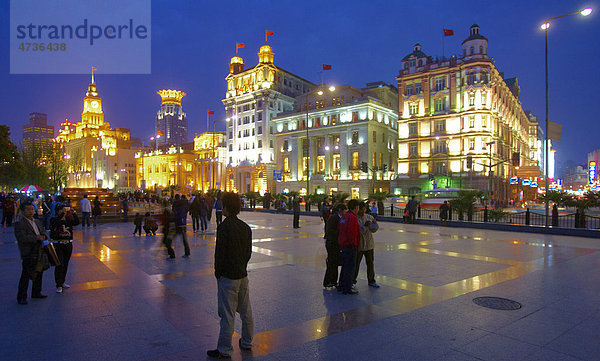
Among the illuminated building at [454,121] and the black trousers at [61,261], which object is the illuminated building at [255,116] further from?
the black trousers at [61,261]

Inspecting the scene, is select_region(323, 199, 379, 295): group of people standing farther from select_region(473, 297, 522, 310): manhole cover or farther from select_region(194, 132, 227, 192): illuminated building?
select_region(194, 132, 227, 192): illuminated building

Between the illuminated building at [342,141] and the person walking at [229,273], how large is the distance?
52.9 metres

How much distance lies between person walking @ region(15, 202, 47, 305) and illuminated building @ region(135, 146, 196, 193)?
304 ft

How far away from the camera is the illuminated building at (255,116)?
75.9m

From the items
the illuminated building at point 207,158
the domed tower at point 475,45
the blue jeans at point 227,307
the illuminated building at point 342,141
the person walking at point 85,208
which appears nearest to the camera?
the blue jeans at point 227,307

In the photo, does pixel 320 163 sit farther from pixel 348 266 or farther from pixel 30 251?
pixel 30 251

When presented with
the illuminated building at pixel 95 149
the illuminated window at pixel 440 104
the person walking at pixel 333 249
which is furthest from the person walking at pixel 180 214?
the illuminated building at pixel 95 149

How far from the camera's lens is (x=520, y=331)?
5.47 meters

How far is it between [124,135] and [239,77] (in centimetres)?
8825

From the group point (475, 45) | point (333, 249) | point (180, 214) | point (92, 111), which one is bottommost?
point (333, 249)

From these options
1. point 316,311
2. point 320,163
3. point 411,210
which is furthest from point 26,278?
point 320,163

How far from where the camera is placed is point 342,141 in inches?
2459

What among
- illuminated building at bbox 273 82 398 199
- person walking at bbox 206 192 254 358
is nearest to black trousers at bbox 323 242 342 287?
person walking at bbox 206 192 254 358

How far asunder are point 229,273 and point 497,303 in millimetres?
5179
